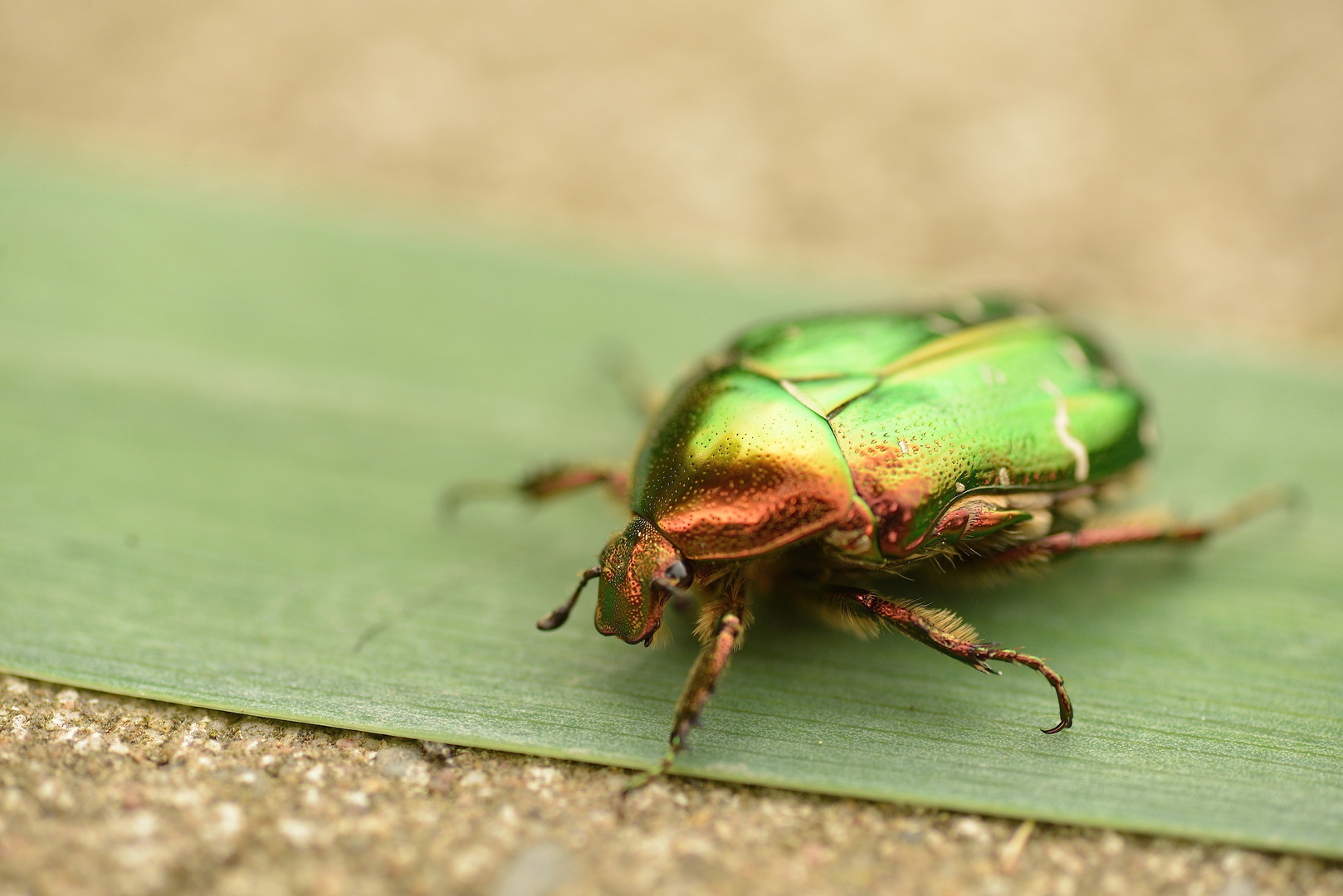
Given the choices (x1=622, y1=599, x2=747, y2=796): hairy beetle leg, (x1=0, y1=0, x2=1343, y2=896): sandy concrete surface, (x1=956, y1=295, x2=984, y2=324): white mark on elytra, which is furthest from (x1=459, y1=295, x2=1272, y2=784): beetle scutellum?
(x1=0, y1=0, x2=1343, y2=896): sandy concrete surface

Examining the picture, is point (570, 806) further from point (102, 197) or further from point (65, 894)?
point (102, 197)

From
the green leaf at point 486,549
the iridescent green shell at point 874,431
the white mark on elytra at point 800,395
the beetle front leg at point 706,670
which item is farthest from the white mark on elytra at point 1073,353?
the beetle front leg at point 706,670

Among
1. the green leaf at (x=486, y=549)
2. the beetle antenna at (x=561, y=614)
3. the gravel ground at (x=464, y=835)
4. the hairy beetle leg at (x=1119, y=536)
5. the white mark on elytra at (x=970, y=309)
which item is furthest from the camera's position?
the white mark on elytra at (x=970, y=309)

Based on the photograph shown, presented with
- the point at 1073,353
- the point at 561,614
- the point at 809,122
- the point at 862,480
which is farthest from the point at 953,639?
the point at 809,122

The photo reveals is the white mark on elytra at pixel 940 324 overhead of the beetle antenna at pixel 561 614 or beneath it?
overhead

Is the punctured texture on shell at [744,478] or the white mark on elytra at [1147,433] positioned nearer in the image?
the punctured texture on shell at [744,478]

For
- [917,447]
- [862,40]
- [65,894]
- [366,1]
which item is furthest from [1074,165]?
[65,894]

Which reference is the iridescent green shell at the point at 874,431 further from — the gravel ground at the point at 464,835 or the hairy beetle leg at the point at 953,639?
the gravel ground at the point at 464,835

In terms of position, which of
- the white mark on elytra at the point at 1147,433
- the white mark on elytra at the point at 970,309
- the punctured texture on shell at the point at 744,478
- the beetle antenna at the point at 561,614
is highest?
the white mark on elytra at the point at 970,309
